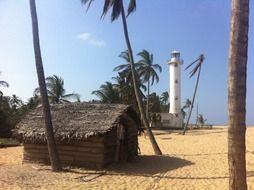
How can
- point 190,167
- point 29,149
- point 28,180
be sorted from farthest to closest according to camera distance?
1. point 29,149
2. point 190,167
3. point 28,180

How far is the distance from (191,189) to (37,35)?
8356 millimetres

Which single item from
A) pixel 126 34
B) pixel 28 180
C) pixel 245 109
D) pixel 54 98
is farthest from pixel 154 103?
pixel 245 109

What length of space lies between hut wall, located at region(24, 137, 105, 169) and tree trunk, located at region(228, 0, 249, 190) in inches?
380

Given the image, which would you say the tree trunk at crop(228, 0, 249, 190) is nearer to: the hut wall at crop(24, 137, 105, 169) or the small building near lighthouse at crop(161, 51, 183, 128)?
the hut wall at crop(24, 137, 105, 169)

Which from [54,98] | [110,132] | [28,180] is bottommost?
[28,180]

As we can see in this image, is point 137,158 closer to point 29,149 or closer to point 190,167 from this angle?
point 190,167

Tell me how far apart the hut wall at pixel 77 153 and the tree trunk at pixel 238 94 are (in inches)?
380

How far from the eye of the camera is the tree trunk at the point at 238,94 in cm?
638

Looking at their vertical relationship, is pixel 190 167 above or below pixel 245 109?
below

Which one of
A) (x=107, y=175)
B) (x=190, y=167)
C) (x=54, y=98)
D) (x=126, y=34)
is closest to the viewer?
(x=107, y=175)

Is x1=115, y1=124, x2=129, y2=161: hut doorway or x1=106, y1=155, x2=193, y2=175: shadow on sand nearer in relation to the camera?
x1=106, y1=155, x2=193, y2=175: shadow on sand

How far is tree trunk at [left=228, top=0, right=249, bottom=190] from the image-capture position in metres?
6.38

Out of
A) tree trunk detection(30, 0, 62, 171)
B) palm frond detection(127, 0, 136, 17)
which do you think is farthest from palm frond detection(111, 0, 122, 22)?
tree trunk detection(30, 0, 62, 171)

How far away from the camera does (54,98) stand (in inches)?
1734
